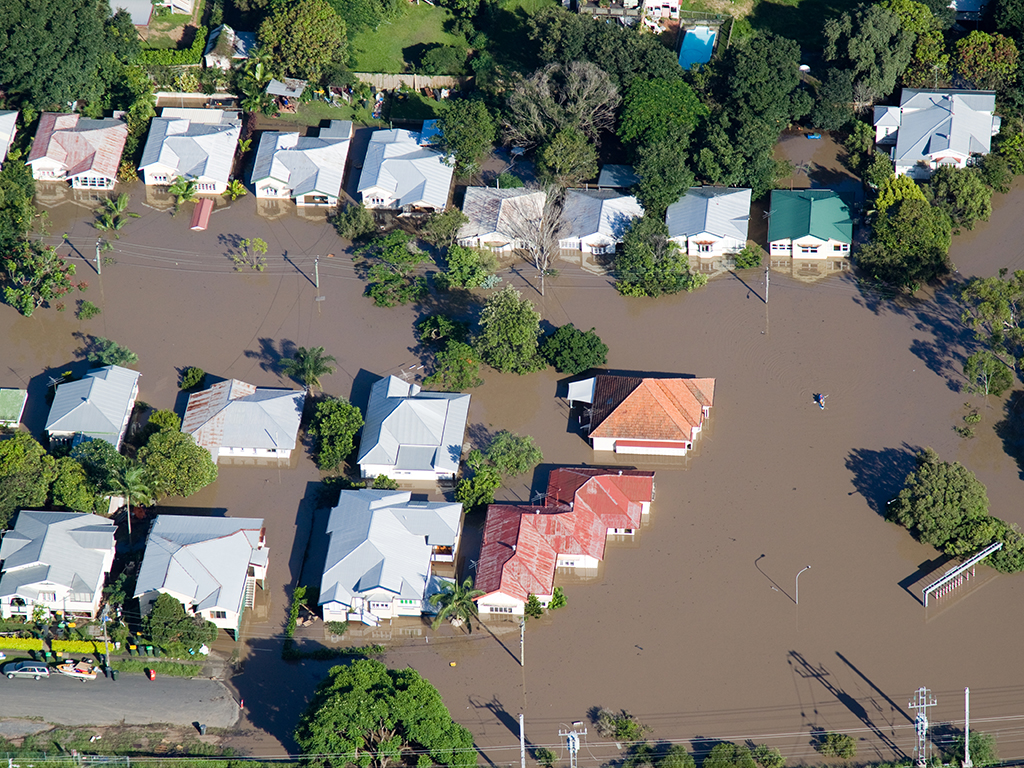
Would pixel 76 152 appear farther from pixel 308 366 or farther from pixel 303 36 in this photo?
pixel 308 366

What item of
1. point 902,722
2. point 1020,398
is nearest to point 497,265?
point 1020,398

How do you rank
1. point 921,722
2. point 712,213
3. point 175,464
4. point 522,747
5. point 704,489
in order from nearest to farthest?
point 921,722 → point 522,747 → point 175,464 → point 704,489 → point 712,213

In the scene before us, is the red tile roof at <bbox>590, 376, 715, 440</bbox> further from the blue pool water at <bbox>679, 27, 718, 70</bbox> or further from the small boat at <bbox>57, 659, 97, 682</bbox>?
the blue pool water at <bbox>679, 27, 718, 70</bbox>

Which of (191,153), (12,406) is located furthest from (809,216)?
(12,406)

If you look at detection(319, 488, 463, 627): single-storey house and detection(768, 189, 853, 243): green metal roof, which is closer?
detection(319, 488, 463, 627): single-storey house

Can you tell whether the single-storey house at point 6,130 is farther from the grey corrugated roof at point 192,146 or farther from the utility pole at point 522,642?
the utility pole at point 522,642

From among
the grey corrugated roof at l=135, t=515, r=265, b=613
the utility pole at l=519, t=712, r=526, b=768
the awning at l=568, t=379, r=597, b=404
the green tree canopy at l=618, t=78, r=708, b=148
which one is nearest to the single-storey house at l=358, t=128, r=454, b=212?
the green tree canopy at l=618, t=78, r=708, b=148
